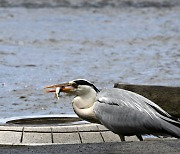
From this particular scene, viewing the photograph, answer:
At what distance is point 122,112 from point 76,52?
37.1ft

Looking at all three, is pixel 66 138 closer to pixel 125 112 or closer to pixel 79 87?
pixel 79 87

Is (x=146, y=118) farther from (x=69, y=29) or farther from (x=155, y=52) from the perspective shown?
(x=69, y=29)

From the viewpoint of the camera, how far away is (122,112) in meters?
8.04

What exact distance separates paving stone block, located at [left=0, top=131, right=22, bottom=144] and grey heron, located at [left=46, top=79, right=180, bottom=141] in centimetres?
64

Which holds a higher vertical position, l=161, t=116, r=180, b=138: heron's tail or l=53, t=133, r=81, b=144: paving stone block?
l=161, t=116, r=180, b=138: heron's tail

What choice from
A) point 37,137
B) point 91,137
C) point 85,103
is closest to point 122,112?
point 85,103

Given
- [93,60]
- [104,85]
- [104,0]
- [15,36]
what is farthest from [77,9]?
[104,85]

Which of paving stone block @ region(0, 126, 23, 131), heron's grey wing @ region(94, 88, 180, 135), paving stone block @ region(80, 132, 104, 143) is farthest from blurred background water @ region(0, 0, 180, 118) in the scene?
heron's grey wing @ region(94, 88, 180, 135)

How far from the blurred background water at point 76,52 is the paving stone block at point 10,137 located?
2655mm

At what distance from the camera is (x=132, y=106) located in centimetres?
795

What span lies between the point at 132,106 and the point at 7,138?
4.58ft

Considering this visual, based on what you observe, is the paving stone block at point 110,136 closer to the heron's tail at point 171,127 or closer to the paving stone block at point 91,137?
the paving stone block at point 91,137

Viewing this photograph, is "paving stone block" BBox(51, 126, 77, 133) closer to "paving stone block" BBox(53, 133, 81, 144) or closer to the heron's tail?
"paving stone block" BBox(53, 133, 81, 144)

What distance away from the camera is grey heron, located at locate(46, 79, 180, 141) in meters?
7.76
